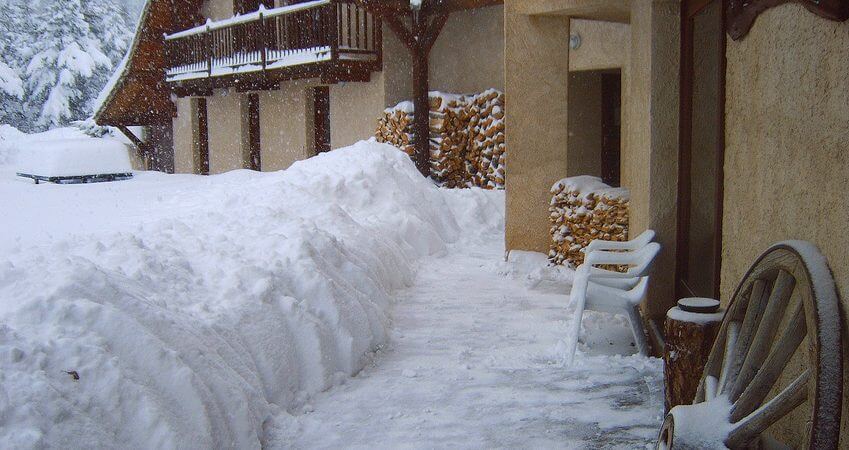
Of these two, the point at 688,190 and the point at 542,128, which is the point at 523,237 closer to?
the point at 542,128

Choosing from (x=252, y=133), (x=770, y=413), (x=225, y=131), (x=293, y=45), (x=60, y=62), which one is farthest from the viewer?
(x=60, y=62)

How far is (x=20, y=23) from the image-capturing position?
1479 inches

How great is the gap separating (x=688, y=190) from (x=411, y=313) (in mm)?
2436

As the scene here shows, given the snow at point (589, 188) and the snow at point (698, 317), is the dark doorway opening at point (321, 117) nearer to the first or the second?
the snow at point (589, 188)

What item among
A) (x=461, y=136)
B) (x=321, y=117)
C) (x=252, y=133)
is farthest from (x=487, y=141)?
(x=252, y=133)

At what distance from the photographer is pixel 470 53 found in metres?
13.6

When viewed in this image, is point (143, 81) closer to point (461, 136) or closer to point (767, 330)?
point (461, 136)

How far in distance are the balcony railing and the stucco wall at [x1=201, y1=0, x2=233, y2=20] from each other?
1.37m

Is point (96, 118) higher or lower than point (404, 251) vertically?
higher

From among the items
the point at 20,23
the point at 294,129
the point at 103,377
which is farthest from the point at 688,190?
the point at 20,23

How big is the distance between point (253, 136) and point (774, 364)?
18.4 meters

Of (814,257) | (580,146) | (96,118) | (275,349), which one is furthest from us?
(96,118)

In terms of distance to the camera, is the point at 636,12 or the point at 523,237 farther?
the point at 523,237

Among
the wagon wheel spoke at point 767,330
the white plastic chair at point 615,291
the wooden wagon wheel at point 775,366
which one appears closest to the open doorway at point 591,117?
the white plastic chair at point 615,291
